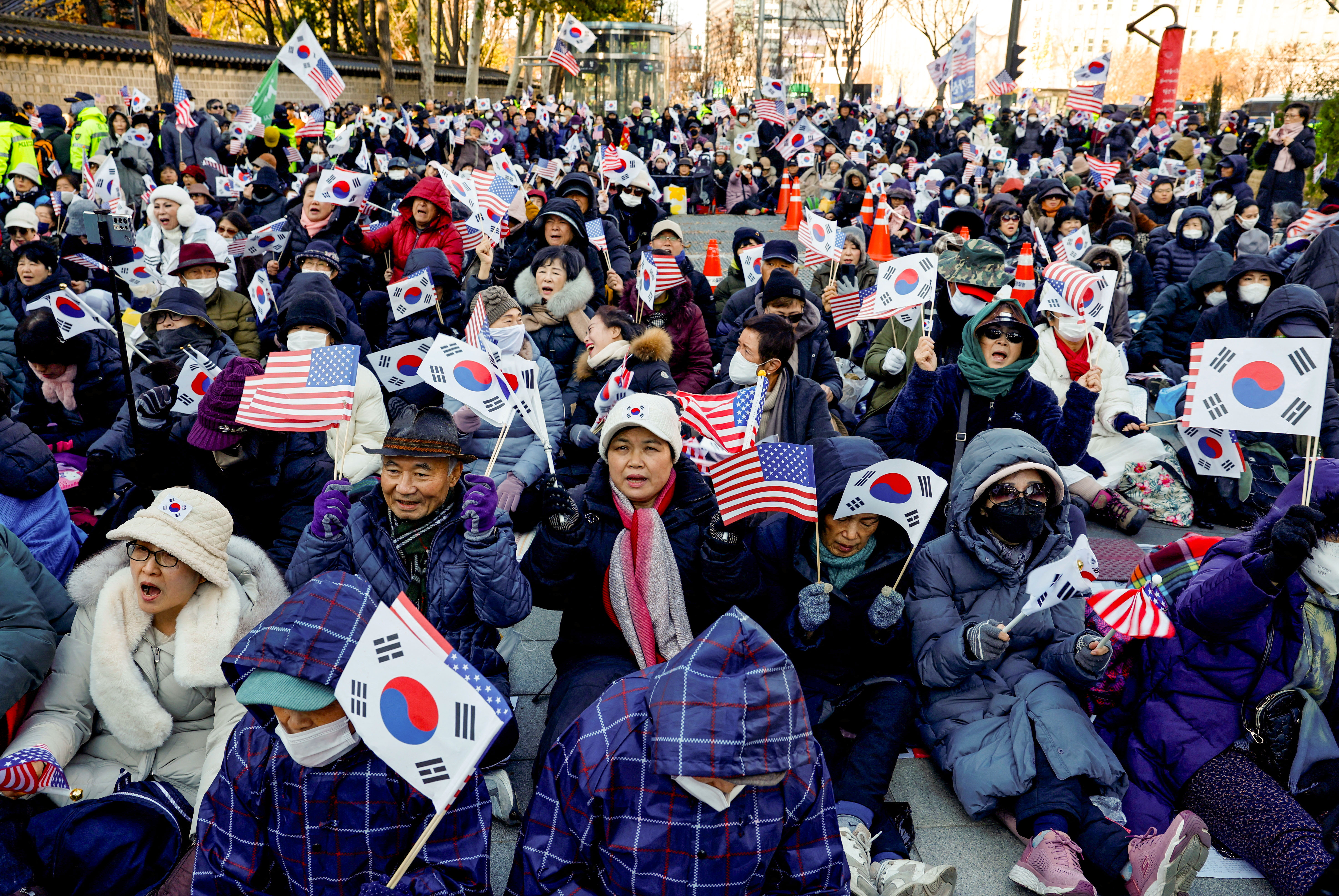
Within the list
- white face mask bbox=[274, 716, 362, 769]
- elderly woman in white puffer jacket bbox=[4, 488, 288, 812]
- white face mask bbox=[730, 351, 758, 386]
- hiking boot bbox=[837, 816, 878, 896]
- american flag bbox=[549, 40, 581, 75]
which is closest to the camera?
white face mask bbox=[274, 716, 362, 769]

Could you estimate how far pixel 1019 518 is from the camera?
3.57 m

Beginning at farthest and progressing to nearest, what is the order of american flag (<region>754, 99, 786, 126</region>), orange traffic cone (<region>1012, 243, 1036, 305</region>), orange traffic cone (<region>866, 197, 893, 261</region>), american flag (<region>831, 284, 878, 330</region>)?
1. american flag (<region>754, 99, 786, 126</region>)
2. orange traffic cone (<region>866, 197, 893, 261</region>)
3. american flag (<region>831, 284, 878, 330</region>)
4. orange traffic cone (<region>1012, 243, 1036, 305</region>)

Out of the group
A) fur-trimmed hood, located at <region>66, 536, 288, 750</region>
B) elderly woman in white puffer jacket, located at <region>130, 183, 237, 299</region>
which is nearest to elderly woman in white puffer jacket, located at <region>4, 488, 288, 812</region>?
fur-trimmed hood, located at <region>66, 536, 288, 750</region>

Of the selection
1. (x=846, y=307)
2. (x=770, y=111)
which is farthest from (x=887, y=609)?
(x=770, y=111)

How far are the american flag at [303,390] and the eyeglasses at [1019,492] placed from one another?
2.61 metres

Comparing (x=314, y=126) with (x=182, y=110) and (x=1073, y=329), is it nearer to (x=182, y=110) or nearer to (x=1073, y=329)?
(x=182, y=110)

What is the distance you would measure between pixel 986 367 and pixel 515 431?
101 inches

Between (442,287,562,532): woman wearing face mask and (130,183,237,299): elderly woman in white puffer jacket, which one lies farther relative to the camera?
(130,183,237,299): elderly woman in white puffer jacket

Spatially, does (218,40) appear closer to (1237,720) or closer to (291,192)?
(291,192)

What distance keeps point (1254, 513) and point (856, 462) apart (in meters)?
3.87

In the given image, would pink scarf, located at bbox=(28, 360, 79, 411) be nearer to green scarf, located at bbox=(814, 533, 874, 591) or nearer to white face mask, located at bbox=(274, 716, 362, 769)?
white face mask, located at bbox=(274, 716, 362, 769)

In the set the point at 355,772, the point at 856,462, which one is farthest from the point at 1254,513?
the point at 355,772

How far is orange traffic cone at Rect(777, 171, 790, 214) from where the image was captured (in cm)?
1989

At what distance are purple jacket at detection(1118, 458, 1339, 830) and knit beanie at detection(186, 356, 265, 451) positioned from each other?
12.7ft
